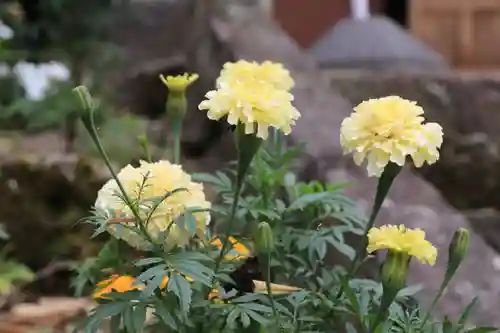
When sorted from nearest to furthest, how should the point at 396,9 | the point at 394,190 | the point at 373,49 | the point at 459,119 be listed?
the point at 394,190 < the point at 459,119 < the point at 373,49 < the point at 396,9

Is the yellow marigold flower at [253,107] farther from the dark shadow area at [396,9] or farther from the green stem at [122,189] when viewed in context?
the dark shadow area at [396,9]

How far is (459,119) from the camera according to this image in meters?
1.77

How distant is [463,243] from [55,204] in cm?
129

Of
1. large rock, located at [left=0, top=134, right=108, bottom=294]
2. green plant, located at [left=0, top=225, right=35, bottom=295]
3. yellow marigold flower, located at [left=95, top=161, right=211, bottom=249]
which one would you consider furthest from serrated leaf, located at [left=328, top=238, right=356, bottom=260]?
large rock, located at [left=0, top=134, right=108, bottom=294]

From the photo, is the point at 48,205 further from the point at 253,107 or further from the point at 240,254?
the point at 253,107

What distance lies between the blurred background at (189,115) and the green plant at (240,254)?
1.51 ft

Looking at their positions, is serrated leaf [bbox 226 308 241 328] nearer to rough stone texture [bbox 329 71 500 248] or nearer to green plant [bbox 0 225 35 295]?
green plant [bbox 0 225 35 295]

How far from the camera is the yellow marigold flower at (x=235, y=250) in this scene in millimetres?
652

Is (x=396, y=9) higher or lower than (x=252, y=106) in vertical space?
lower

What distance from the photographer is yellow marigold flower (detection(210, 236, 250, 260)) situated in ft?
2.14

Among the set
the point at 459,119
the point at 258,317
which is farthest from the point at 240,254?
the point at 459,119

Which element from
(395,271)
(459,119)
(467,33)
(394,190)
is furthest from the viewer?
(467,33)

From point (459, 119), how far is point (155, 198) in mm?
1369

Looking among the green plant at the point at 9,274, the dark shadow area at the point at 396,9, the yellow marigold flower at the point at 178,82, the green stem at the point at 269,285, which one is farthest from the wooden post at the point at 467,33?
the green stem at the point at 269,285
